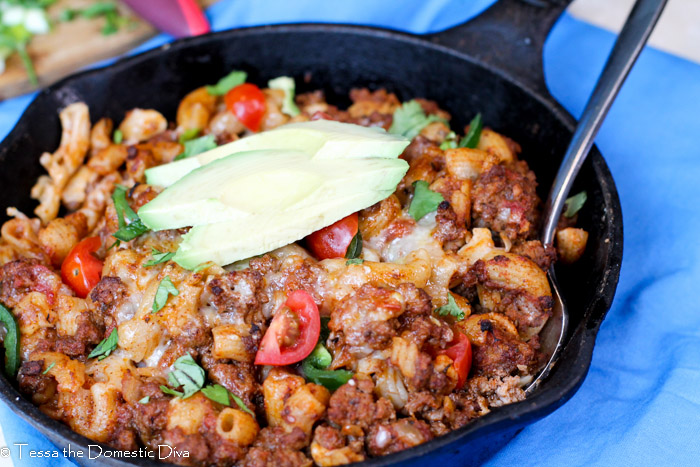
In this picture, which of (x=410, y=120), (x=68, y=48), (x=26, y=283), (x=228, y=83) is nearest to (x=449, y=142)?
(x=410, y=120)

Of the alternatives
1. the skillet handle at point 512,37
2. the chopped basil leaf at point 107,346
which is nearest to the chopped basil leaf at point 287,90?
the skillet handle at point 512,37

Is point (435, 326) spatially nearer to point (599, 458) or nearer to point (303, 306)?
point (303, 306)

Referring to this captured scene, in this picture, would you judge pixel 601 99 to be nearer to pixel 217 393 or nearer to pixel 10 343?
pixel 217 393

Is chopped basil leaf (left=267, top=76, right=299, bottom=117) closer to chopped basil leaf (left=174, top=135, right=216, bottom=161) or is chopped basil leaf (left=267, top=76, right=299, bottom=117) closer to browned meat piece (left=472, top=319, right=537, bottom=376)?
chopped basil leaf (left=174, top=135, right=216, bottom=161)

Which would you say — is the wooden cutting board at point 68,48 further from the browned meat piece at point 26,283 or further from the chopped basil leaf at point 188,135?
the browned meat piece at point 26,283

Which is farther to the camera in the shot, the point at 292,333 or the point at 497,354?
the point at 497,354

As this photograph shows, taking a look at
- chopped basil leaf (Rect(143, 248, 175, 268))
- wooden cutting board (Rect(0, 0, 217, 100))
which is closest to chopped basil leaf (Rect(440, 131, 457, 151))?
chopped basil leaf (Rect(143, 248, 175, 268))
